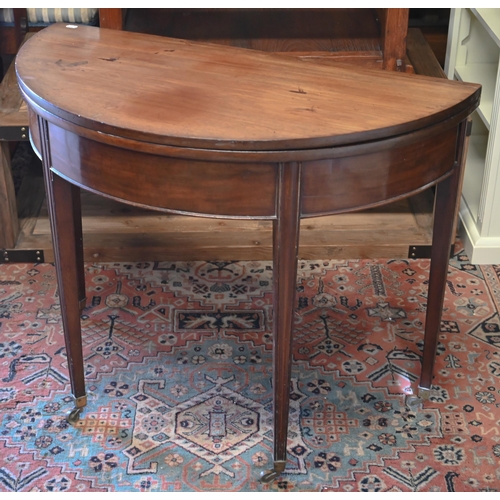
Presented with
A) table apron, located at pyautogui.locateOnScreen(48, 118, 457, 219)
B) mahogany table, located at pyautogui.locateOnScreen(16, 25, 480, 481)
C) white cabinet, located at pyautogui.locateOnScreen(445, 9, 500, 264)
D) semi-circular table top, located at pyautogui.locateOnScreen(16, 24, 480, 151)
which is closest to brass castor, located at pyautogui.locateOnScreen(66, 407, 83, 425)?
mahogany table, located at pyautogui.locateOnScreen(16, 25, 480, 481)

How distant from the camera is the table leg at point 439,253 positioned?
1735 millimetres

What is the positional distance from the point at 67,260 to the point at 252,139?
64cm

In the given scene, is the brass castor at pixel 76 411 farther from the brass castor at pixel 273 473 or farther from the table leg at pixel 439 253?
the table leg at pixel 439 253

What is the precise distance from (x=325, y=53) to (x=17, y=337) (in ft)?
4.35

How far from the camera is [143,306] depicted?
2.42m

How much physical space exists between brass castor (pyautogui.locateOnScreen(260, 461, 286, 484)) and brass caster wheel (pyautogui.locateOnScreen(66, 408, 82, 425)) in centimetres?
51

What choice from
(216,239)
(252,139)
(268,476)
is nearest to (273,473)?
(268,476)

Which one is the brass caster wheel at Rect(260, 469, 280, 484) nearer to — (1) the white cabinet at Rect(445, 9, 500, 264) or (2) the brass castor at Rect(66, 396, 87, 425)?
(2) the brass castor at Rect(66, 396, 87, 425)

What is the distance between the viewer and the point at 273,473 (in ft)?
5.84

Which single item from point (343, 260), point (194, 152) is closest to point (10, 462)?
point (194, 152)

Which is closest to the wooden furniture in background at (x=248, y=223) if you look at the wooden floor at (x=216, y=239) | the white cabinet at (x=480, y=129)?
the wooden floor at (x=216, y=239)

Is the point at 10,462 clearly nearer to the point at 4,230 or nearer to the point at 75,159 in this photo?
the point at 75,159

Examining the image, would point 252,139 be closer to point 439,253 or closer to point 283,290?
point 283,290

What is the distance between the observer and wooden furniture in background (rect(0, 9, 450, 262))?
2.58 m
